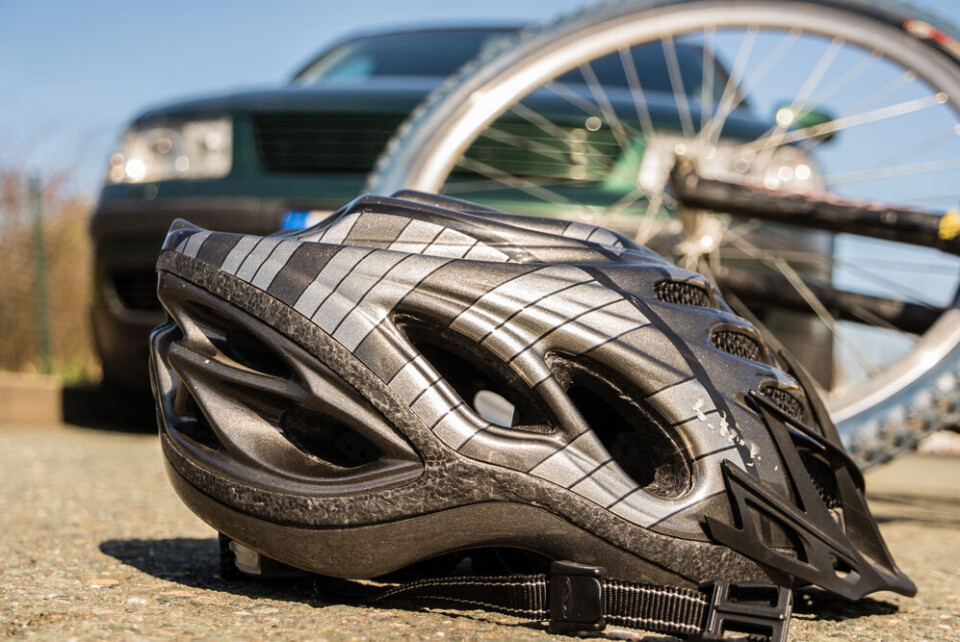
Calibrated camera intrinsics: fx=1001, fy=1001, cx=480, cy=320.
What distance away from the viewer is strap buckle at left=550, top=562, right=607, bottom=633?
165 centimetres

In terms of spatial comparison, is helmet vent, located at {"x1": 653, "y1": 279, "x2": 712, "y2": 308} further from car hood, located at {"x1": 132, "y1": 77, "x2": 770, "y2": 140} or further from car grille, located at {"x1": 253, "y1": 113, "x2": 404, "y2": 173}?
car grille, located at {"x1": 253, "y1": 113, "x2": 404, "y2": 173}

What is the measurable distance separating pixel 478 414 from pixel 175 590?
27.4 inches

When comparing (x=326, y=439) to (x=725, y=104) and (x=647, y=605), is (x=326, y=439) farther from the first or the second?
(x=725, y=104)

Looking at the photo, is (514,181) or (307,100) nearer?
(514,181)

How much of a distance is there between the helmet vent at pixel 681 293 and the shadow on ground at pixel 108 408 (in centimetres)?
437

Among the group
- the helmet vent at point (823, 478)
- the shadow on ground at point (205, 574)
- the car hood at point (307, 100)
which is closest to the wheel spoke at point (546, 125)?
the car hood at point (307, 100)

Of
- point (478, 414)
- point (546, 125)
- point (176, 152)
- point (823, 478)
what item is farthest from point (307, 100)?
point (823, 478)

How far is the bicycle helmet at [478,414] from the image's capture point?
1.68m

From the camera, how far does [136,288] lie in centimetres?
458

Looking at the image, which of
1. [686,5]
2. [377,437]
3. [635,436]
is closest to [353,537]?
[377,437]

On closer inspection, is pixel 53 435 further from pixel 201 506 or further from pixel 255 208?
pixel 201 506

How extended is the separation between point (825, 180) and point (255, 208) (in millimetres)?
2293

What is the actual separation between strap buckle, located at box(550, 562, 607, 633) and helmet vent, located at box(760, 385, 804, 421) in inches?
18.2

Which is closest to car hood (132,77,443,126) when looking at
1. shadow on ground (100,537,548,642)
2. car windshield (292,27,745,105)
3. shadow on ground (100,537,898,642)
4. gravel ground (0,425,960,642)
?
car windshield (292,27,745,105)
